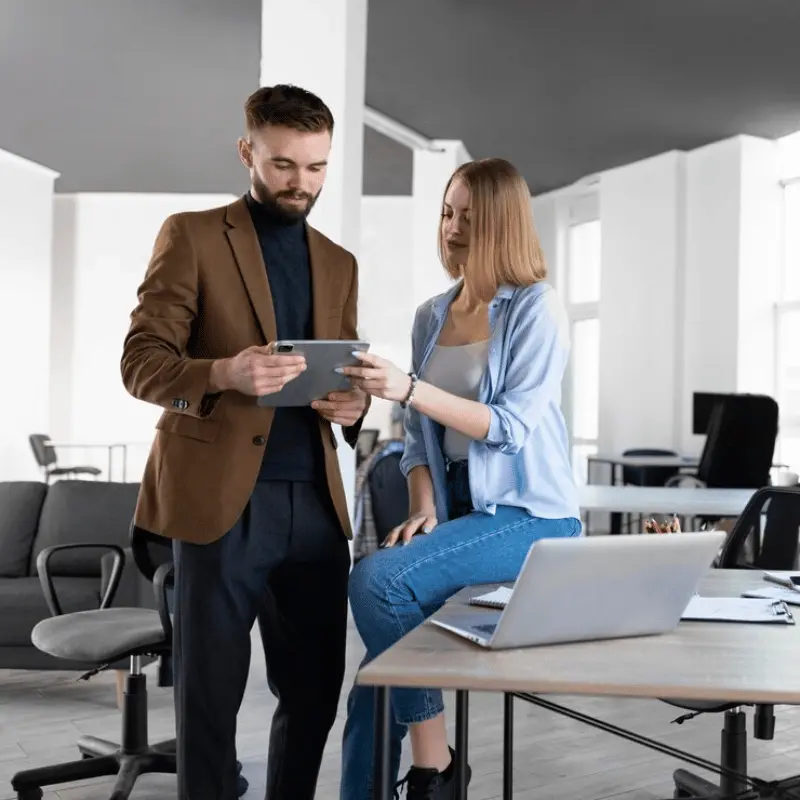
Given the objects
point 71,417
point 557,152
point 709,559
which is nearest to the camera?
point 709,559

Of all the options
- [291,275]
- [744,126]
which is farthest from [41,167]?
[291,275]

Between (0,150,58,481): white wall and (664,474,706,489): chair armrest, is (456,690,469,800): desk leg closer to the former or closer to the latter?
(664,474,706,489): chair armrest

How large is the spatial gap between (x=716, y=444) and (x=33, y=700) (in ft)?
12.5

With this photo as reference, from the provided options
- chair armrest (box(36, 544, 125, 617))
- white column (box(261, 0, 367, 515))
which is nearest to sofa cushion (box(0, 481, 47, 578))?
chair armrest (box(36, 544, 125, 617))

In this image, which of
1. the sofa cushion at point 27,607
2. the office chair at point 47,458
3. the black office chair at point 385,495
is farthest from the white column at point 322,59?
the office chair at point 47,458

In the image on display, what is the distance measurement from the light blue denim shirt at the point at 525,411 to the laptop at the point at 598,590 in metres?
0.59

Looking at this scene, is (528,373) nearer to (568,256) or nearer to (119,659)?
(119,659)

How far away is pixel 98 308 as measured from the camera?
1352 cm

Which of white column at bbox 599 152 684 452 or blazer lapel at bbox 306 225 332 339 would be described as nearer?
blazer lapel at bbox 306 225 332 339

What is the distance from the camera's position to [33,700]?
4.34m

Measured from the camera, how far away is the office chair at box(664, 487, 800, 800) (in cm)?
272

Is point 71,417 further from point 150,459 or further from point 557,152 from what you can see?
point 150,459

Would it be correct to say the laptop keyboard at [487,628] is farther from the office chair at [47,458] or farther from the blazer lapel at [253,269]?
the office chair at [47,458]

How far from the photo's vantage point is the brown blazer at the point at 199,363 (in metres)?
2.03
